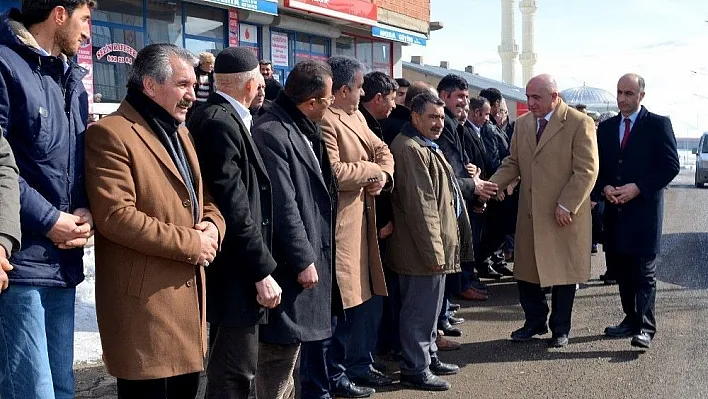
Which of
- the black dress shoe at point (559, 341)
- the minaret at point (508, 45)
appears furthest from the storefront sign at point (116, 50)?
the minaret at point (508, 45)

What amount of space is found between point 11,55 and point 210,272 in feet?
4.35

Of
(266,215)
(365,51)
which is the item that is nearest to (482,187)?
(266,215)

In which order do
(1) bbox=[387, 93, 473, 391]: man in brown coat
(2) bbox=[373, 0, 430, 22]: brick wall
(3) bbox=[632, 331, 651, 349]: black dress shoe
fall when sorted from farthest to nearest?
(2) bbox=[373, 0, 430, 22]: brick wall → (3) bbox=[632, 331, 651, 349]: black dress shoe → (1) bbox=[387, 93, 473, 391]: man in brown coat

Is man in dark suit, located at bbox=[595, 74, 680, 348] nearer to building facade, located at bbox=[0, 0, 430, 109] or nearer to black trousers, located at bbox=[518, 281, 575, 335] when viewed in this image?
black trousers, located at bbox=[518, 281, 575, 335]

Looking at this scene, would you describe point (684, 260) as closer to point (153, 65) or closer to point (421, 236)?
point (421, 236)

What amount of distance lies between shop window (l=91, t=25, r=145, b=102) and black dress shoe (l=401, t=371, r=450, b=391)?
918cm

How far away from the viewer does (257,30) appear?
17.2 meters

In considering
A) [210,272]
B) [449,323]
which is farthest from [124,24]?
[210,272]

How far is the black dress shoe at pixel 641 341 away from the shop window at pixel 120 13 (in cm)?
1019

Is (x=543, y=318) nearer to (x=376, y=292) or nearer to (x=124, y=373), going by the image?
(x=376, y=292)

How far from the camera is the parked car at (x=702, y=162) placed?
92.1 feet

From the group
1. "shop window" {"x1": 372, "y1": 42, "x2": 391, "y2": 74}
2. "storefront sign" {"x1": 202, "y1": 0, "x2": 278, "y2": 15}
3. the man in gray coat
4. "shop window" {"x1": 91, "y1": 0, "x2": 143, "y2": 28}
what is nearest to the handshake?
the man in gray coat

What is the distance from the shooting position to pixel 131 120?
3197mm

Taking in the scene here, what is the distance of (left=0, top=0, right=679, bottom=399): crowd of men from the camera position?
3.02m
